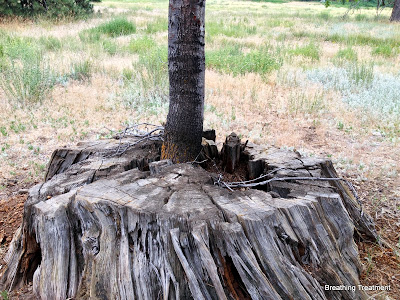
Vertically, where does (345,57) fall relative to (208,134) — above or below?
above

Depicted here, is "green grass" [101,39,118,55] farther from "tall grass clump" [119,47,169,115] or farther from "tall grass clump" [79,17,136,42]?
"tall grass clump" [119,47,169,115]

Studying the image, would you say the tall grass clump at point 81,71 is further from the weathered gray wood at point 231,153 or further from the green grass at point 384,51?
the green grass at point 384,51

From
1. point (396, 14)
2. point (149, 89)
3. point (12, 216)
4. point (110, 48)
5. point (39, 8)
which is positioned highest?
point (396, 14)

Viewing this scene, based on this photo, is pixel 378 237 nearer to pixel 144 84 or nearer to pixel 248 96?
pixel 248 96

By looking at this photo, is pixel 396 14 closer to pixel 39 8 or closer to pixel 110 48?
pixel 110 48

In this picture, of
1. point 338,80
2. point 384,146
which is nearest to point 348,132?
point 384,146

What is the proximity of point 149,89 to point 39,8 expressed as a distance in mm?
11862

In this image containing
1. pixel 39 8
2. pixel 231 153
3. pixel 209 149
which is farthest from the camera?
pixel 39 8

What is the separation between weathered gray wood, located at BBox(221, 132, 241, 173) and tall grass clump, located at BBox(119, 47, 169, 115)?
9.99ft

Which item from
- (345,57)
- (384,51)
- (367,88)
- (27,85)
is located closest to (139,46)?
(27,85)

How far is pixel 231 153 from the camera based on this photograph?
9.77 feet

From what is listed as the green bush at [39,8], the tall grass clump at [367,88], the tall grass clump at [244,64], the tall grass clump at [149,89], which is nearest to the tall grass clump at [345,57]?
the tall grass clump at [367,88]

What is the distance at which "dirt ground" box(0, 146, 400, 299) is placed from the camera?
94.1 inches

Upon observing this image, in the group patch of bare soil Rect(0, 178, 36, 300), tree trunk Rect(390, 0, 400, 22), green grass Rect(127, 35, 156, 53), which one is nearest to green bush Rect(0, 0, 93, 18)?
green grass Rect(127, 35, 156, 53)
